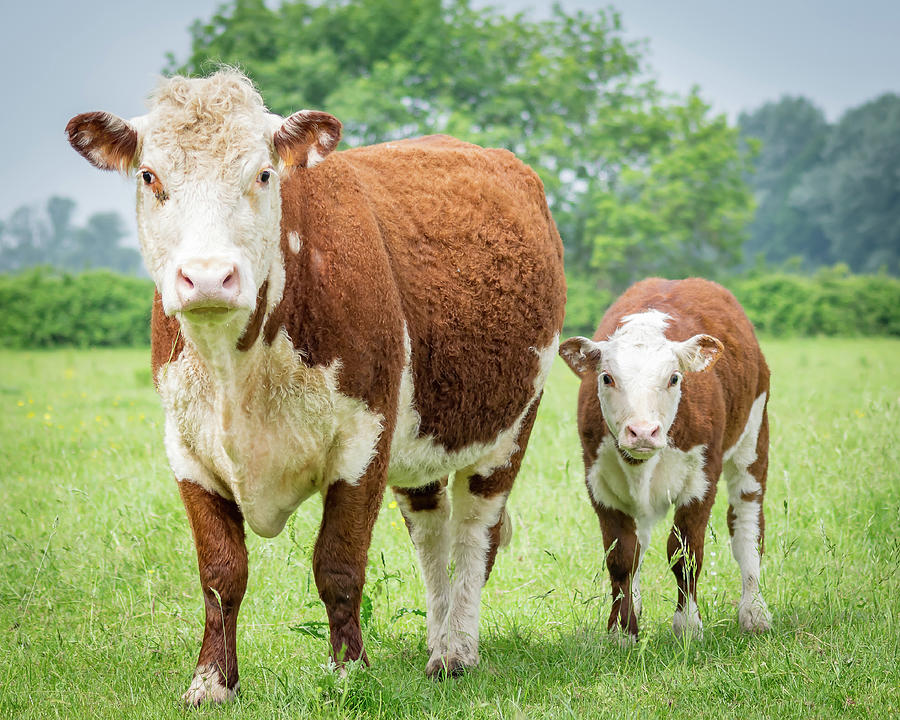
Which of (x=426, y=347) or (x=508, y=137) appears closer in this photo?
(x=426, y=347)

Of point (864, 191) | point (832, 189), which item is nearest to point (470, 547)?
point (864, 191)

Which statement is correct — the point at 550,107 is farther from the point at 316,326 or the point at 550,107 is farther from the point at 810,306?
the point at 316,326

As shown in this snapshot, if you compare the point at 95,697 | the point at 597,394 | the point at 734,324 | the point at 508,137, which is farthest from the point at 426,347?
the point at 508,137

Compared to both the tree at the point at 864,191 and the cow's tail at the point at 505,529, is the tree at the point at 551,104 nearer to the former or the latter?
the tree at the point at 864,191

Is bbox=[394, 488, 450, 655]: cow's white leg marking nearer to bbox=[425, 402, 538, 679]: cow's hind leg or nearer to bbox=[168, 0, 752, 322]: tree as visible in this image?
bbox=[425, 402, 538, 679]: cow's hind leg

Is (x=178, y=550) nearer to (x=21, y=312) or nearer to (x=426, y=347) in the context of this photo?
(x=426, y=347)

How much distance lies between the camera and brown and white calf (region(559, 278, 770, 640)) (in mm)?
4875

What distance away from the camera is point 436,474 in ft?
15.3

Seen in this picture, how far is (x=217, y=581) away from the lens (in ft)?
12.3

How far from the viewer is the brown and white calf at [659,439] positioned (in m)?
4.88

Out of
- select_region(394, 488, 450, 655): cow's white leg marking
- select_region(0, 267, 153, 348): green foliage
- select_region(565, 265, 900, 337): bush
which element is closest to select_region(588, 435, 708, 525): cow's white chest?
select_region(394, 488, 450, 655): cow's white leg marking

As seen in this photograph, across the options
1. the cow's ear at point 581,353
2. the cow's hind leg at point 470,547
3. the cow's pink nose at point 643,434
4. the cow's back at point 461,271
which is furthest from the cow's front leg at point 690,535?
the cow's back at point 461,271

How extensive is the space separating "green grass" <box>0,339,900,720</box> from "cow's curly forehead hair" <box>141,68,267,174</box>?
6.64 ft

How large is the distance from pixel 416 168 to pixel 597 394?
1615 mm
